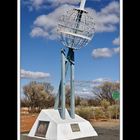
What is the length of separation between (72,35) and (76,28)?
2.3 inches

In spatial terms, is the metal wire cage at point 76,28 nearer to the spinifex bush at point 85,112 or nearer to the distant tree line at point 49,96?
the distant tree line at point 49,96

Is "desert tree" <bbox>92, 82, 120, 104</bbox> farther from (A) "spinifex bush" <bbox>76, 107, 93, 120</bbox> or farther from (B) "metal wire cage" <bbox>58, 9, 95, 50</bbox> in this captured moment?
(B) "metal wire cage" <bbox>58, 9, 95, 50</bbox>

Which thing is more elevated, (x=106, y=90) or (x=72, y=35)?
(x=72, y=35)

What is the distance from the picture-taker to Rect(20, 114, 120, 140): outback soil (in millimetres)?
3764

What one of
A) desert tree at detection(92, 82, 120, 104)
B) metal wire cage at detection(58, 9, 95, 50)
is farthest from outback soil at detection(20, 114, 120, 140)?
metal wire cage at detection(58, 9, 95, 50)

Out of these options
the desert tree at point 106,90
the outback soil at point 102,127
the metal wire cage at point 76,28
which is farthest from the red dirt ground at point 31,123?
the metal wire cage at point 76,28

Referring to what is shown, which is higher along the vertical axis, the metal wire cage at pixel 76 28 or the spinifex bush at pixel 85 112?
the metal wire cage at pixel 76 28

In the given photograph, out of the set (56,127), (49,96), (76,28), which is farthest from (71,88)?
(76,28)

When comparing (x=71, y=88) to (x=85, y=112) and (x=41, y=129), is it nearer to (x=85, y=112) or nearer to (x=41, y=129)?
(x=85, y=112)

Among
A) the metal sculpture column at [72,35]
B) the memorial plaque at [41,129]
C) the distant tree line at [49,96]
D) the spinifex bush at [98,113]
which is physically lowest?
the memorial plaque at [41,129]

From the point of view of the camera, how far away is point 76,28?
3.80 metres

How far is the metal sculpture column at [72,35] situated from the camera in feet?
12.4

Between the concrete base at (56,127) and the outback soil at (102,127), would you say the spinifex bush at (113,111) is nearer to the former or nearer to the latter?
the outback soil at (102,127)
